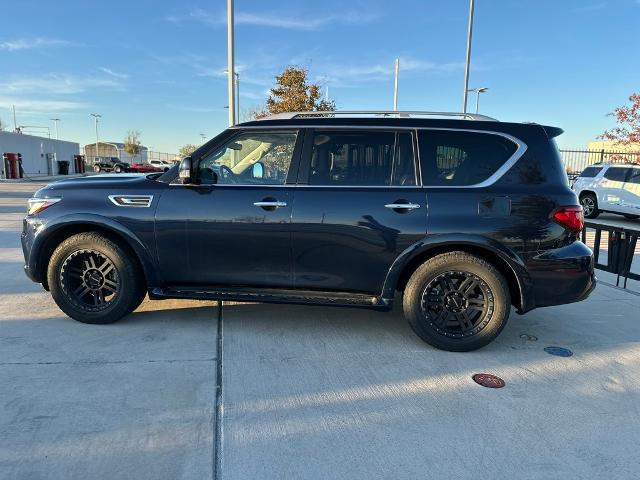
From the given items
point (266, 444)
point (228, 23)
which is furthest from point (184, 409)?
point (228, 23)

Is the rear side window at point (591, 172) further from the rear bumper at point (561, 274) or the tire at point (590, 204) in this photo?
the rear bumper at point (561, 274)

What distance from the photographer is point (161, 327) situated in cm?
436

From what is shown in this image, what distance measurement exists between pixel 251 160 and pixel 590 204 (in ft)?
45.5

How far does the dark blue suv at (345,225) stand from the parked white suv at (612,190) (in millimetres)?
11968

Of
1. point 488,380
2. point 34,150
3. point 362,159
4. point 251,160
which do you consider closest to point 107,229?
point 251,160

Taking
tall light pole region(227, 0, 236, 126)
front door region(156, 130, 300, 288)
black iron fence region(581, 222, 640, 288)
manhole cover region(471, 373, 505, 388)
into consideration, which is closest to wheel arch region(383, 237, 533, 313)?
manhole cover region(471, 373, 505, 388)

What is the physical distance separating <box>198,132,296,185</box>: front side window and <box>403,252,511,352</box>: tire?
149cm

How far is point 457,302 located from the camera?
400 cm

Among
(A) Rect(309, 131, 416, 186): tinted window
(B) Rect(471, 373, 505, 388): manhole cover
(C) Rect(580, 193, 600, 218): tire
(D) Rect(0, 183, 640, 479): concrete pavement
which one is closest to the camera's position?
(D) Rect(0, 183, 640, 479): concrete pavement

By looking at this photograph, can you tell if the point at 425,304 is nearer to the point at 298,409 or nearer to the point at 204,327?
the point at 298,409

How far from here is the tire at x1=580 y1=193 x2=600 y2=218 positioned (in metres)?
14.6

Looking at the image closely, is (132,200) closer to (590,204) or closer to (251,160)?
(251,160)

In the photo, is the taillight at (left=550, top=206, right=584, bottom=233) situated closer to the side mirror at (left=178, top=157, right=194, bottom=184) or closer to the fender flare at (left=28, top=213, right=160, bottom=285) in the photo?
the side mirror at (left=178, top=157, right=194, bottom=184)

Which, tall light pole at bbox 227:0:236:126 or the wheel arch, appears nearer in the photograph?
the wheel arch
